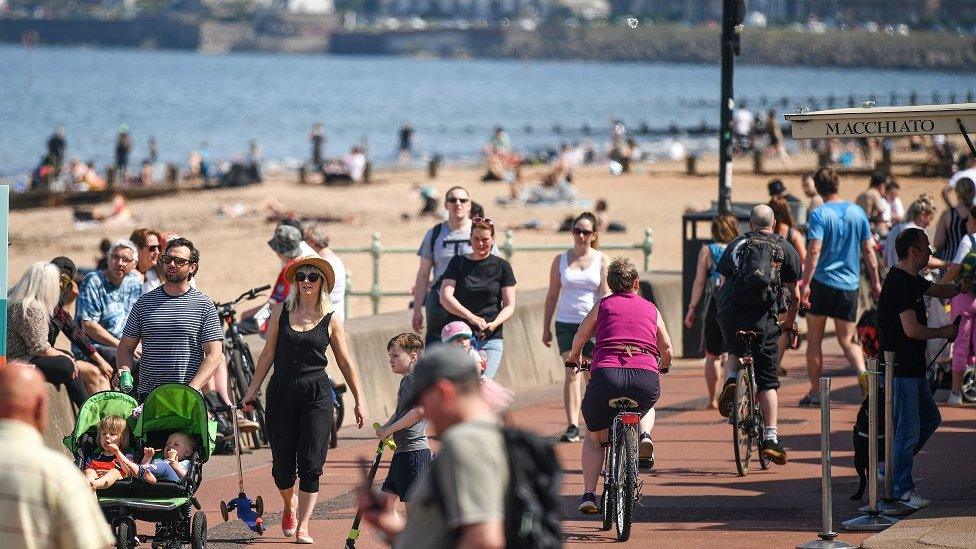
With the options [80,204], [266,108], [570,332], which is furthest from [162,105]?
[570,332]

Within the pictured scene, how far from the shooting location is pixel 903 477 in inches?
370

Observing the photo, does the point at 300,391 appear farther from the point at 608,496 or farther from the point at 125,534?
the point at 608,496

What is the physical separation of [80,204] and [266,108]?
78256mm

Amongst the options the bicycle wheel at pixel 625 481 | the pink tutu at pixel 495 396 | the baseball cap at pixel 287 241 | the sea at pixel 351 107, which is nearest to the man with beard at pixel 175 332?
the baseball cap at pixel 287 241

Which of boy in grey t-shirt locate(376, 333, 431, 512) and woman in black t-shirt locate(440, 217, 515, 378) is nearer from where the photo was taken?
boy in grey t-shirt locate(376, 333, 431, 512)

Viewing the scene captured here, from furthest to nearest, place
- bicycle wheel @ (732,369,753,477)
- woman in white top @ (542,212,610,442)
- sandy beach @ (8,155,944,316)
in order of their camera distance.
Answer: sandy beach @ (8,155,944,316) < woman in white top @ (542,212,610,442) < bicycle wheel @ (732,369,753,477)

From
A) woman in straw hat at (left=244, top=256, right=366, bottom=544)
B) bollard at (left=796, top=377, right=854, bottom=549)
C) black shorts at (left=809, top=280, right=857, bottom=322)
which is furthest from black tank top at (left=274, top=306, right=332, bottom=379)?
black shorts at (left=809, top=280, right=857, bottom=322)

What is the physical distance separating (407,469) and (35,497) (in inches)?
138

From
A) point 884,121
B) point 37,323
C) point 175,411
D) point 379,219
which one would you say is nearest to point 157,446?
point 175,411

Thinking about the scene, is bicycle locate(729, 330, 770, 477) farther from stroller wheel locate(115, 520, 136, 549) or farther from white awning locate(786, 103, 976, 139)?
stroller wheel locate(115, 520, 136, 549)

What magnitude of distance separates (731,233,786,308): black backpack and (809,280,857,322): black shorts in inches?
88.8

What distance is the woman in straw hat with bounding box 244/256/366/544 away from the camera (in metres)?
8.93

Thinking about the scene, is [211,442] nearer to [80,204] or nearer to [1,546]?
[1,546]

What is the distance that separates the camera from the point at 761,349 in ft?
35.8
